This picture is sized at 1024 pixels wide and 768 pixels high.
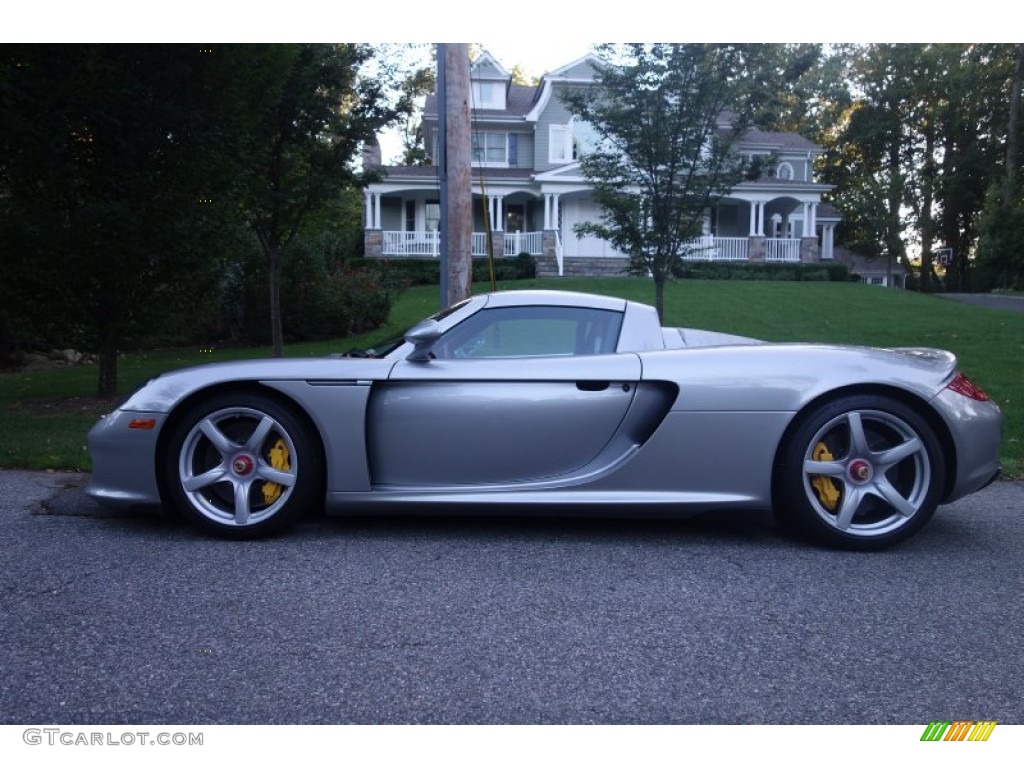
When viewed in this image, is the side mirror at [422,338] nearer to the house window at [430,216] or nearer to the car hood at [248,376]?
the car hood at [248,376]

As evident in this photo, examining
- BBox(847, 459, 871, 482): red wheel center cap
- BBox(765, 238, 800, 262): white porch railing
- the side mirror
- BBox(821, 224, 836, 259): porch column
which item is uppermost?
BBox(821, 224, 836, 259): porch column

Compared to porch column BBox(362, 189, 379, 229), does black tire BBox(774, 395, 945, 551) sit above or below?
below

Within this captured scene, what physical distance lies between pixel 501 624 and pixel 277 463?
5.20 feet

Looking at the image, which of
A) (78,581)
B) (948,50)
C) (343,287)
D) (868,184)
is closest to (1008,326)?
(343,287)

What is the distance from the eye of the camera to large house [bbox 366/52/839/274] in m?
29.8

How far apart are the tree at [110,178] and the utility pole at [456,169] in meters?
2.25

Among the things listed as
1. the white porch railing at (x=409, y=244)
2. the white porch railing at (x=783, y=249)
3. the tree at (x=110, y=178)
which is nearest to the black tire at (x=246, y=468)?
the tree at (x=110, y=178)

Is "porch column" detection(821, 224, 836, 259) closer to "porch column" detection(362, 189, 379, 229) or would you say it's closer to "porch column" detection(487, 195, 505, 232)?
"porch column" detection(487, 195, 505, 232)

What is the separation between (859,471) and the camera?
163 inches

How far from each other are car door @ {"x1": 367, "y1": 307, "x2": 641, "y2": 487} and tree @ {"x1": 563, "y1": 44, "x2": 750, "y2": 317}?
5.71 meters

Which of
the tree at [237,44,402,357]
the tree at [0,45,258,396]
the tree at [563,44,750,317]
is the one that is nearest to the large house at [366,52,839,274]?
the tree at [237,44,402,357]

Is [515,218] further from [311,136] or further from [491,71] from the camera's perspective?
[311,136]

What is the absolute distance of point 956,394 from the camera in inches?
165

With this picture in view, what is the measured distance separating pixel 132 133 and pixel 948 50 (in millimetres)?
42534
